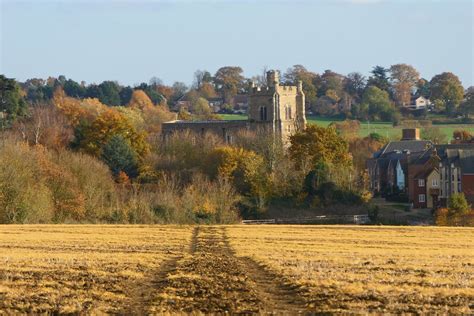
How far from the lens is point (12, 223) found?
6881cm

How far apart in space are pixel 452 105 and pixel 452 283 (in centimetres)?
15476

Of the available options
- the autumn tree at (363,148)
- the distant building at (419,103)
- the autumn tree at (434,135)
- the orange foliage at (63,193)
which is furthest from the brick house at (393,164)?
the distant building at (419,103)

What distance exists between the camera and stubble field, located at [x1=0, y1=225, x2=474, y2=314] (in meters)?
20.1

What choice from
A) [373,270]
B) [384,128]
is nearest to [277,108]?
[384,128]

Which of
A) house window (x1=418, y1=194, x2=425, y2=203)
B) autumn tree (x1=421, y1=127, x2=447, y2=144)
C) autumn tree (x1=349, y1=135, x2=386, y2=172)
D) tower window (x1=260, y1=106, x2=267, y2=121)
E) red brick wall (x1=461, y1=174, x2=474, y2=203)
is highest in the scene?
tower window (x1=260, y1=106, x2=267, y2=121)

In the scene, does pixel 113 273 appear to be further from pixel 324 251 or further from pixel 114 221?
pixel 114 221

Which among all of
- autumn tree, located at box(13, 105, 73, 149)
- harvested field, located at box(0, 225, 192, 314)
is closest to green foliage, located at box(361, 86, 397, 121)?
autumn tree, located at box(13, 105, 73, 149)

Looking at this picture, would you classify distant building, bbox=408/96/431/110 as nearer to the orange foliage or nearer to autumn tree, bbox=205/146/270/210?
autumn tree, bbox=205/146/270/210

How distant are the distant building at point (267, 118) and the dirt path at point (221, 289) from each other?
310 feet

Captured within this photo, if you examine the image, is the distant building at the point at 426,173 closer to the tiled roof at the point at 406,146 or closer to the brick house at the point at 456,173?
the brick house at the point at 456,173

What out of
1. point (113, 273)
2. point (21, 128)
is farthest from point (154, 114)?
point (113, 273)

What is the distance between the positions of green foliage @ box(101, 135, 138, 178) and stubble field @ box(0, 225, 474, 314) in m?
54.5

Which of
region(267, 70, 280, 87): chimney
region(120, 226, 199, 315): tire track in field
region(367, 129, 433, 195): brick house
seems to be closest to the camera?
region(120, 226, 199, 315): tire track in field

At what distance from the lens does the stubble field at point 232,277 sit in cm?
2011
